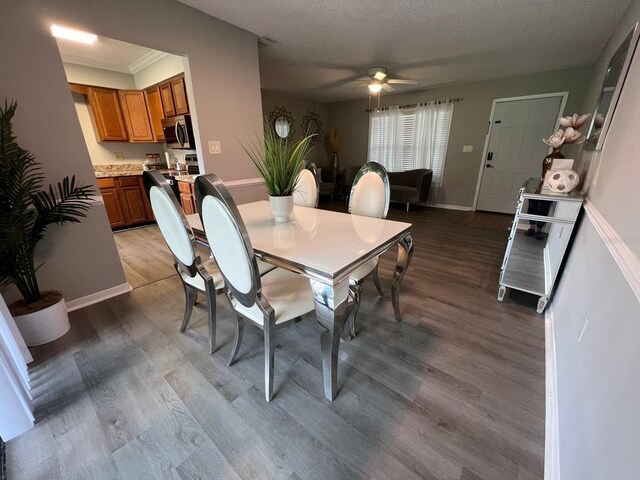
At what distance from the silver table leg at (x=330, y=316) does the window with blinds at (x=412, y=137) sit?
507cm

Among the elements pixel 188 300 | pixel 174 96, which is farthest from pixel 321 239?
pixel 174 96

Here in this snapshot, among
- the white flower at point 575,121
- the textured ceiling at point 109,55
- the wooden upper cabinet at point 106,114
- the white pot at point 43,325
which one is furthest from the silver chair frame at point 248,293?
the wooden upper cabinet at point 106,114

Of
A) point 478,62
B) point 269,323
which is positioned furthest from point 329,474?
point 478,62

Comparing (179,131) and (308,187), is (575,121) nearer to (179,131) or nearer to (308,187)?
(308,187)

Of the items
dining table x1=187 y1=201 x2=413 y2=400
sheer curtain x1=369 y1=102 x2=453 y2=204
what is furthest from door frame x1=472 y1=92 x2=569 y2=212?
dining table x1=187 y1=201 x2=413 y2=400

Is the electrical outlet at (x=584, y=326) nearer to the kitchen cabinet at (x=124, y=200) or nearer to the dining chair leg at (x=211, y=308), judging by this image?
the dining chair leg at (x=211, y=308)

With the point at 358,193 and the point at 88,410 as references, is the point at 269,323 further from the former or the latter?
the point at 358,193

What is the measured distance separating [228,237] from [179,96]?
328 centimetres

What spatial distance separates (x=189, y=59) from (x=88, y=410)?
2732mm

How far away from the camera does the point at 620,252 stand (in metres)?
0.88

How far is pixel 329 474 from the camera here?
3.22 ft

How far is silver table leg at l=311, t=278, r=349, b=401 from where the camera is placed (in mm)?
1088

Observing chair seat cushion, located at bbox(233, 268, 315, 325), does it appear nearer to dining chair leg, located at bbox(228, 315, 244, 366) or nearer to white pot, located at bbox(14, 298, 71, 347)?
dining chair leg, located at bbox(228, 315, 244, 366)

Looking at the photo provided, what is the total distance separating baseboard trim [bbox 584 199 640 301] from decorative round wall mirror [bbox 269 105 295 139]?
547cm
